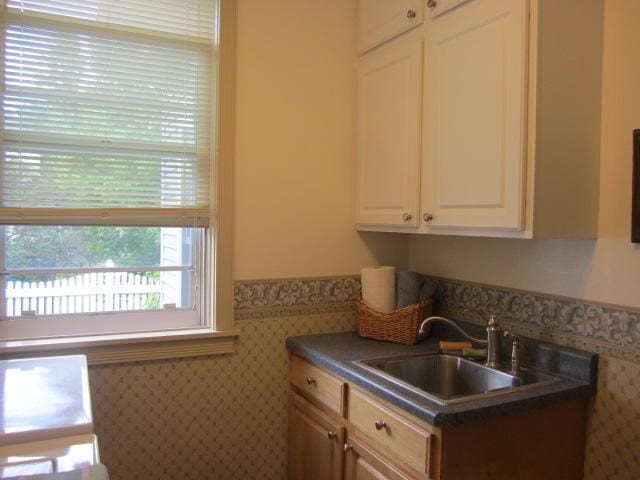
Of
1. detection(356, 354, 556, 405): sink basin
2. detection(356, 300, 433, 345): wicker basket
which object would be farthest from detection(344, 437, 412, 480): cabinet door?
detection(356, 300, 433, 345): wicker basket

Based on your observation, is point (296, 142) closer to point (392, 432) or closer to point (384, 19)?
point (384, 19)

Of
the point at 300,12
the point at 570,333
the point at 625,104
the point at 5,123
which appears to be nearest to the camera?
the point at 625,104

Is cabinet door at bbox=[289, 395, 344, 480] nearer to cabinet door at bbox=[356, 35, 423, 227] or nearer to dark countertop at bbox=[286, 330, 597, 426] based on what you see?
dark countertop at bbox=[286, 330, 597, 426]

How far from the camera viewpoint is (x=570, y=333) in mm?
1768

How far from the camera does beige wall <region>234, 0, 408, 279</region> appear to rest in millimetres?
2240

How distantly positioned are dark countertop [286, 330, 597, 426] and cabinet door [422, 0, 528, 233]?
19.0 inches

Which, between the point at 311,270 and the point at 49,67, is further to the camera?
the point at 311,270

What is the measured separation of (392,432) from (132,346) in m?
1.03

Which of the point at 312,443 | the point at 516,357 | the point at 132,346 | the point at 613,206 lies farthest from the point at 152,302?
the point at 613,206

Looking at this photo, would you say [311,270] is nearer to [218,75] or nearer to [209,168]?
[209,168]

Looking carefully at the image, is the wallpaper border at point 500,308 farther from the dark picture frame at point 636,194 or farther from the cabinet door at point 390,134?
the cabinet door at point 390,134

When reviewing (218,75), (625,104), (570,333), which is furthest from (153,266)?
(625,104)

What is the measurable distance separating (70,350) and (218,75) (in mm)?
1182

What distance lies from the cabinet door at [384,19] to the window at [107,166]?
0.63 m
